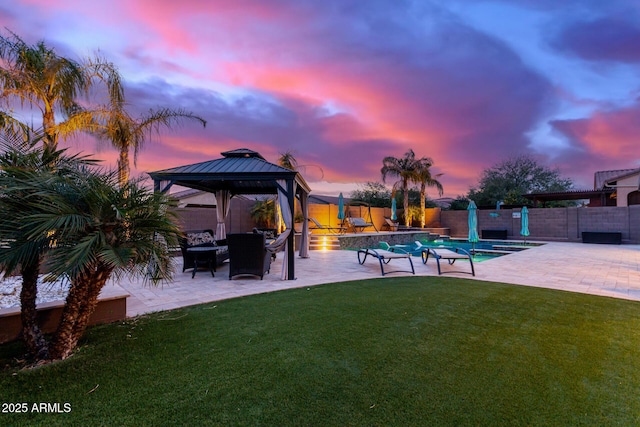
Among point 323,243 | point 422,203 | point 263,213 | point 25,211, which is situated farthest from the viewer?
point 422,203

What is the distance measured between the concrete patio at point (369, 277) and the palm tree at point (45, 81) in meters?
4.11

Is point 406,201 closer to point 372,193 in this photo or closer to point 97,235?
point 372,193

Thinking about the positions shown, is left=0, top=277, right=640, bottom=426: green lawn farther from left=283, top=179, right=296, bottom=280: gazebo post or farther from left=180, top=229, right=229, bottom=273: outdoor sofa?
left=180, top=229, right=229, bottom=273: outdoor sofa

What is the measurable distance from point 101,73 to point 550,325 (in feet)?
35.2

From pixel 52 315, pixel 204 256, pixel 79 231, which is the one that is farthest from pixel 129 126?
pixel 79 231

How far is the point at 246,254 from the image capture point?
250 inches

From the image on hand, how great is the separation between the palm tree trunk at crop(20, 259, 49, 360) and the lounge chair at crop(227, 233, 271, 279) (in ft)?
12.3

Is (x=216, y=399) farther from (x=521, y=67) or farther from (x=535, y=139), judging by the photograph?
(x=535, y=139)

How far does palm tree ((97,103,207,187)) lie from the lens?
25.0 ft

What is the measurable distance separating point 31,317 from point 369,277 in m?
5.60

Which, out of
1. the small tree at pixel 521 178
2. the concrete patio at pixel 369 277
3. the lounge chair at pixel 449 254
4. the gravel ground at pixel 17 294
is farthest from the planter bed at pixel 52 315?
the small tree at pixel 521 178

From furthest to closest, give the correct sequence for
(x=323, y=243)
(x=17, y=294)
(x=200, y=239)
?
(x=323, y=243), (x=200, y=239), (x=17, y=294)

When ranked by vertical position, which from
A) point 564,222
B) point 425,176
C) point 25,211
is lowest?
point 564,222

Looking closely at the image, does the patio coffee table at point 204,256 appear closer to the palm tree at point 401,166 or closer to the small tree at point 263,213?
the small tree at point 263,213
